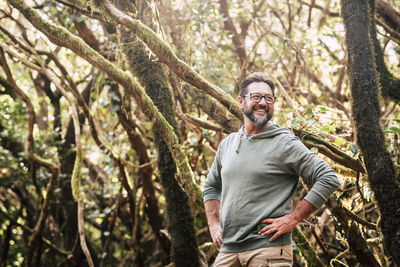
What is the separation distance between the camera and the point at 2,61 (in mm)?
4848

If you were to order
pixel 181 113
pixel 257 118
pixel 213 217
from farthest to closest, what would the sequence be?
pixel 181 113 < pixel 213 217 < pixel 257 118

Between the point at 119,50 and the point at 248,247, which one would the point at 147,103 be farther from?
the point at 248,247

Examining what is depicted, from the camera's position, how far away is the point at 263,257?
1.99 meters

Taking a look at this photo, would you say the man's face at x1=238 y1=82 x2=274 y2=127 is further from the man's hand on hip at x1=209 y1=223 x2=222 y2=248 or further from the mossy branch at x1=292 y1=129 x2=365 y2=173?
the mossy branch at x1=292 y1=129 x2=365 y2=173

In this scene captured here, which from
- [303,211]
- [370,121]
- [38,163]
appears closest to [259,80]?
[303,211]

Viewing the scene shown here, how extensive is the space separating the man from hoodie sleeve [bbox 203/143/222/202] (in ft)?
0.67

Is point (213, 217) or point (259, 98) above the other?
point (259, 98)

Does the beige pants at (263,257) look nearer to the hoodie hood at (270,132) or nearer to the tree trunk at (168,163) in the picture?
the hoodie hood at (270,132)

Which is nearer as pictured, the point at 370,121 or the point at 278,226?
the point at 278,226

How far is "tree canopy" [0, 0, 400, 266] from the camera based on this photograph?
314cm

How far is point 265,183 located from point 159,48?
5.32 ft

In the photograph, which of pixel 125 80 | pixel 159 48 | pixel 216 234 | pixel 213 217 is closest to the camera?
pixel 216 234

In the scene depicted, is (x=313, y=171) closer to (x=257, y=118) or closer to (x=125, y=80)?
(x=257, y=118)

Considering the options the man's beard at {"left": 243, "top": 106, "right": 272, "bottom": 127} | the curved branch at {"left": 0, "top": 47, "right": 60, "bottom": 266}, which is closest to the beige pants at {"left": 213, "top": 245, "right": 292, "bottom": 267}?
the man's beard at {"left": 243, "top": 106, "right": 272, "bottom": 127}
